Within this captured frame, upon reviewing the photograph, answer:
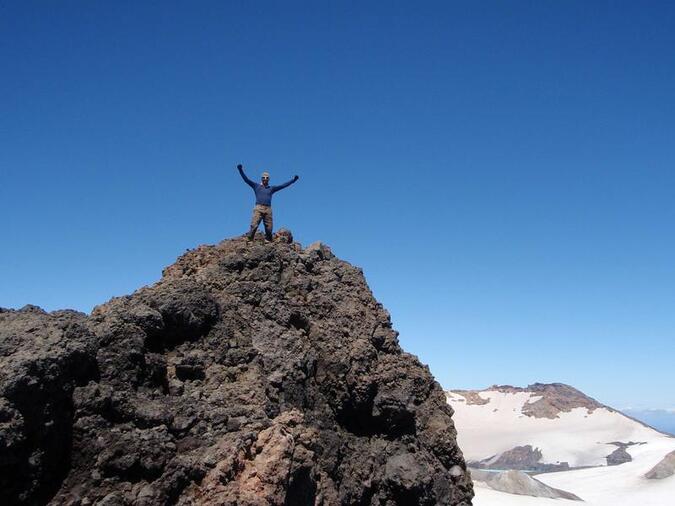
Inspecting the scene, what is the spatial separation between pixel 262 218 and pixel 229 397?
16.7 feet

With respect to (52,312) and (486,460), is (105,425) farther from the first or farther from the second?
(486,460)

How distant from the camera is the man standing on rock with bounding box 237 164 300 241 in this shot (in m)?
12.5

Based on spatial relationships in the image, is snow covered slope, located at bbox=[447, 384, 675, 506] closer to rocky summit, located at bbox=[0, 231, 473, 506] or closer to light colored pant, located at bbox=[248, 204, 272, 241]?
rocky summit, located at bbox=[0, 231, 473, 506]

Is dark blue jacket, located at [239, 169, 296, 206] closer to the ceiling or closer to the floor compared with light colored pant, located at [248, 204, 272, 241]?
closer to the ceiling

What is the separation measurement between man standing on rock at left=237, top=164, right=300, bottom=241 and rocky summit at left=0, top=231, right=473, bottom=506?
A: 1.57 ft

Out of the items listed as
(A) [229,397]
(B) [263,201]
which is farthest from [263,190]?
(A) [229,397]

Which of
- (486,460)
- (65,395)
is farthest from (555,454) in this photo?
(65,395)

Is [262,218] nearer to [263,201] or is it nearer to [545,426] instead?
[263,201]

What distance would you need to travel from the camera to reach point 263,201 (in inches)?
496

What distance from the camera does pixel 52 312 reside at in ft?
27.4

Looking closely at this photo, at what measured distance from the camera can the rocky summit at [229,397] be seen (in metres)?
6.96

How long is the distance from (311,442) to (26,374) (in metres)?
3.58

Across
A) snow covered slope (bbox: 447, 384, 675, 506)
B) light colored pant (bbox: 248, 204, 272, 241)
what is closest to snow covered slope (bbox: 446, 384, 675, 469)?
snow covered slope (bbox: 447, 384, 675, 506)

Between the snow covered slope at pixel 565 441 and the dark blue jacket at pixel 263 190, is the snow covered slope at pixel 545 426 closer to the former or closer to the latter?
the snow covered slope at pixel 565 441
